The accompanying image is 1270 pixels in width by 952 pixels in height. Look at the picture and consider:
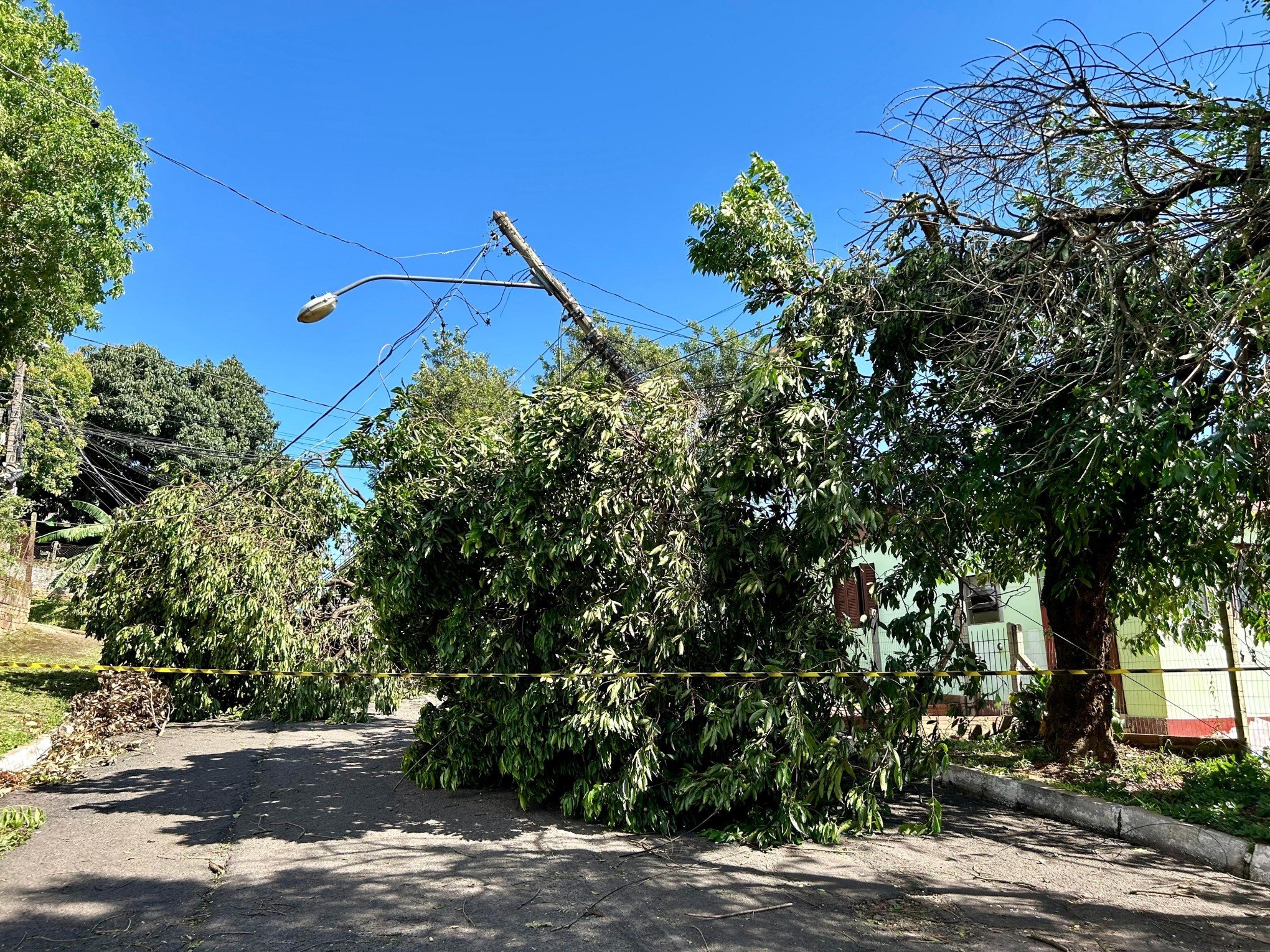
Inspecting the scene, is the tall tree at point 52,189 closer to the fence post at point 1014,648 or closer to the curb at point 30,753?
the curb at point 30,753

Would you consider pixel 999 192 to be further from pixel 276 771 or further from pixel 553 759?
pixel 276 771

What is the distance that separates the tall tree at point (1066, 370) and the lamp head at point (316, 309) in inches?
181

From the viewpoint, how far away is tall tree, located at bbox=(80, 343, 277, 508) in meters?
31.3

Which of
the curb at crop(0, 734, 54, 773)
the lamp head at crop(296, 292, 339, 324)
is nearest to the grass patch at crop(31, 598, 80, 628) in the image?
the curb at crop(0, 734, 54, 773)

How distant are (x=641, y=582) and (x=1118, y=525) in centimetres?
442

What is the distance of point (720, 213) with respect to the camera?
31.6ft

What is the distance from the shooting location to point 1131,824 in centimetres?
628

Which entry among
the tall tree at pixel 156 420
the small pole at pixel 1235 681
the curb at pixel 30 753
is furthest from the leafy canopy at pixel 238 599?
the tall tree at pixel 156 420

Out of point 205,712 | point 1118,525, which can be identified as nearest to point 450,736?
point 1118,525

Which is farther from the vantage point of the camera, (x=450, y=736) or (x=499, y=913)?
(x=450, y=736)

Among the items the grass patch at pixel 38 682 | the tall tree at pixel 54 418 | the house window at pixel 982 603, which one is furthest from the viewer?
the tall tree at pixel 54 418

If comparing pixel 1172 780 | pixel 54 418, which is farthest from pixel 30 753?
pixel 54 418

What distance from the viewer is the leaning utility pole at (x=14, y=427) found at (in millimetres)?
21250

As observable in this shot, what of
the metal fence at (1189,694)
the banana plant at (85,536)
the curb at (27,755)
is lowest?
the curb at (27,755)
